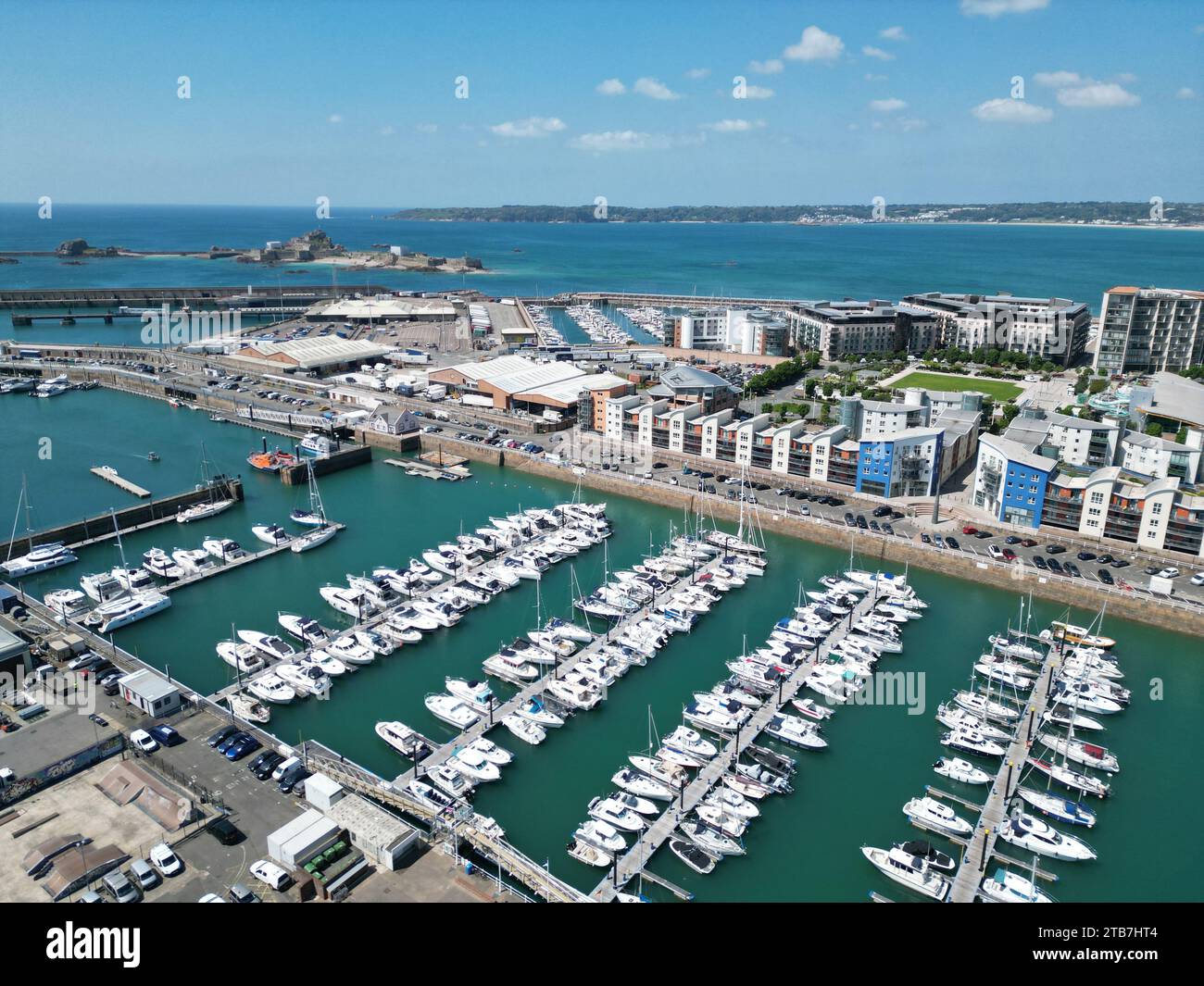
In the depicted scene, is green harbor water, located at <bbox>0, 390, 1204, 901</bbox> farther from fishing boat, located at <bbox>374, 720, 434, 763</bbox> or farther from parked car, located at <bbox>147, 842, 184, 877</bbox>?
parked car, located at <bbox>147, 842, 184, 877</bbox>

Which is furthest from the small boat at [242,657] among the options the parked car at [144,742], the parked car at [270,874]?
the parked car at [270,874]

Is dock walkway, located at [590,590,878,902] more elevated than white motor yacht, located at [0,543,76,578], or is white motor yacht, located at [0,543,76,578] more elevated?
white motor yacht, located at [0,543,76,578]

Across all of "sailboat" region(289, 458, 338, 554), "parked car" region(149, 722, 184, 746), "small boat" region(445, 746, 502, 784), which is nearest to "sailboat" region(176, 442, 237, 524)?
"sailboat" region(289, 458, 338, 554)

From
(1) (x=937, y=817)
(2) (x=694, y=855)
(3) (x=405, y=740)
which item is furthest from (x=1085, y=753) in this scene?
(3) (x=405, y=740)

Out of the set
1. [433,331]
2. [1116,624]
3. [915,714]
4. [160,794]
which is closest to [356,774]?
[160,794]

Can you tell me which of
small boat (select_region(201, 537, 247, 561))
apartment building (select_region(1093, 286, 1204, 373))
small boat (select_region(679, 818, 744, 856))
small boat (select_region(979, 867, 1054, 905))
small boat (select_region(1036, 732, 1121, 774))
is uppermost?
apartment building (select_region(1093, 286, 1204, 373))
